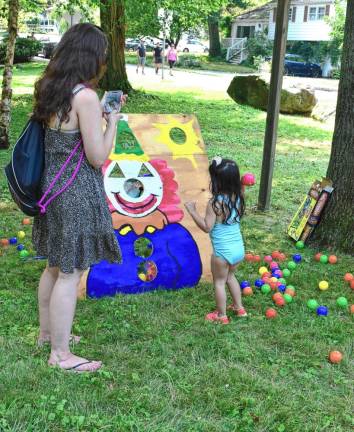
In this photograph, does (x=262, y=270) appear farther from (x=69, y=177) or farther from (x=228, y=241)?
(x=69, y=177)

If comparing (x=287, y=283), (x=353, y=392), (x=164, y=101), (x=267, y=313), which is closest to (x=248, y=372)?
(x=353, y=392)

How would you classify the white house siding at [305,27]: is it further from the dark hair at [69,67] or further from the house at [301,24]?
the dark hair at [69,67]

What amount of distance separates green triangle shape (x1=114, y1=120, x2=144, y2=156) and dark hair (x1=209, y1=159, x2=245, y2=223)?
3.25ft

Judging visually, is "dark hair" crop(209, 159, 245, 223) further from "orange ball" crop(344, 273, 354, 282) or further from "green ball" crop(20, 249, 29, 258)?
"green ball" crop(20, 249, 29, 258)

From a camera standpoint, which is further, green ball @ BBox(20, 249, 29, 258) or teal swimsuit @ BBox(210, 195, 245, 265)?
green ball @ BBox(20, 249, 29, 258)

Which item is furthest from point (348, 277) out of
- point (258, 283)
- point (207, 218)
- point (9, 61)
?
point (9, 61)

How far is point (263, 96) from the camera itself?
48.0 ft

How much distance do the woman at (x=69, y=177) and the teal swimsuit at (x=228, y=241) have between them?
78 cm

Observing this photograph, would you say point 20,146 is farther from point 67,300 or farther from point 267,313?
point 267,313

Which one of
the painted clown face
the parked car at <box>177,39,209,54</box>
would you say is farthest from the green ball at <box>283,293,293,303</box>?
the parked car at <box>177,39,209,54</box>

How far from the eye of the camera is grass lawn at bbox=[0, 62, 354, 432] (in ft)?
8.73

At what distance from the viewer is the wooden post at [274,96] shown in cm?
597

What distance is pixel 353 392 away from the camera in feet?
9.93

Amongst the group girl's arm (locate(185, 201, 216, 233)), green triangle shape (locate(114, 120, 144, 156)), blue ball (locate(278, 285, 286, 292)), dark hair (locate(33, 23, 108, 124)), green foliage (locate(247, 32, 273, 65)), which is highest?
green foliage (locate(247, 32, 273, 65))
